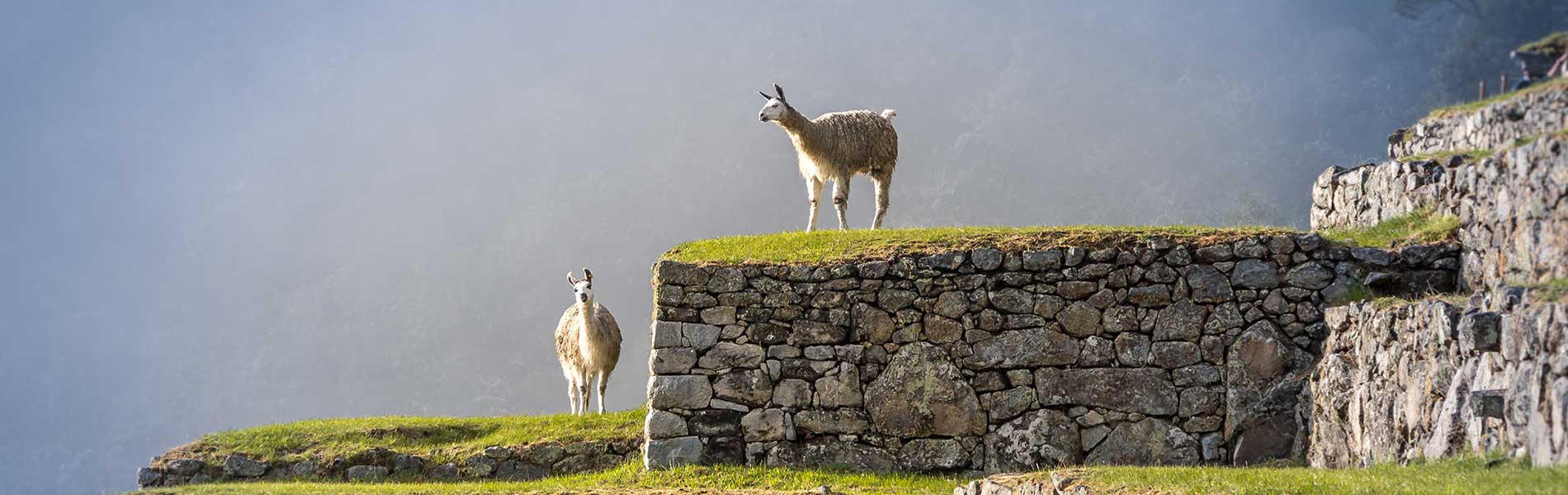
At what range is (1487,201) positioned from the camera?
A: 1020 cm

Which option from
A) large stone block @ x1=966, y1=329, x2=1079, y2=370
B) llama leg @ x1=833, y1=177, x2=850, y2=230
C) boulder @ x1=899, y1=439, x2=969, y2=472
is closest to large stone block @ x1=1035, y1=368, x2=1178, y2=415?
large stone block @ x1=966, y1=329, x2=1079, y2=370

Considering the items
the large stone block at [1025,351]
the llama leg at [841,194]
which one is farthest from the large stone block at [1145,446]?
the llama leg at [841,194]

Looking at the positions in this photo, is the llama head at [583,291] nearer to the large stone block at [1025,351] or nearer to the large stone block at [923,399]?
the large stone block at [923,399]

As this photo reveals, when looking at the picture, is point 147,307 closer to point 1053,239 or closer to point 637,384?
point 637,384

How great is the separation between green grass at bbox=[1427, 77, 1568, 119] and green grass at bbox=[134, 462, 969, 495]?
5.31 m

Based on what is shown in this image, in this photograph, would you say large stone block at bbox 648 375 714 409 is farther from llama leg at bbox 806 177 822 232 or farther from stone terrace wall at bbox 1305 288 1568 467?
stone terrace wall at bbox 1305 288 1568 467

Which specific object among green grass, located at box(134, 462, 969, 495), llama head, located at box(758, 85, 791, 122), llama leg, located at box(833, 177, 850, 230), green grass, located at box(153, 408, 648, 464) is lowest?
green grass, located at box(134, 462, 969, 495)

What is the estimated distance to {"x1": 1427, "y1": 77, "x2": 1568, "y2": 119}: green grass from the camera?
831 centimetres

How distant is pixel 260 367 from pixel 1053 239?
57572 mm

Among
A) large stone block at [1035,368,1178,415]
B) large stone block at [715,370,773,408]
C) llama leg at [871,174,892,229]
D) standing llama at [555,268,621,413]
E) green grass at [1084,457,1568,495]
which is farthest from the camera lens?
standing llama at [555,268,621,413]

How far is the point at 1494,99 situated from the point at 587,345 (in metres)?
11.4

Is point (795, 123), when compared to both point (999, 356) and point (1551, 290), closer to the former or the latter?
point (999, 356)

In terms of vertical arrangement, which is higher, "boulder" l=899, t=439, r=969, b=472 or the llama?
the llama

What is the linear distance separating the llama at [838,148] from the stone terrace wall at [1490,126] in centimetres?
591
